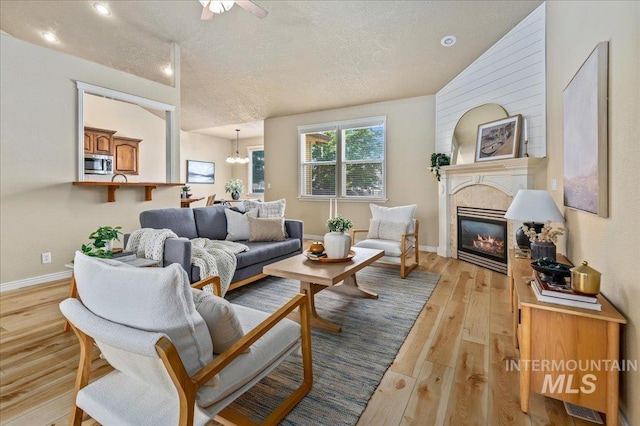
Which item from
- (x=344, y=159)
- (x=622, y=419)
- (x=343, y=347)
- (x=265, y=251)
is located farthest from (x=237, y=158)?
(x=622, y=419)

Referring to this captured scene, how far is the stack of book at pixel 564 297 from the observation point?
1.47m

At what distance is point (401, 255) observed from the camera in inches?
150

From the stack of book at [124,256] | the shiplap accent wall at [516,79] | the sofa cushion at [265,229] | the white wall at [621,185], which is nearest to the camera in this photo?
the white wall at [621,185]

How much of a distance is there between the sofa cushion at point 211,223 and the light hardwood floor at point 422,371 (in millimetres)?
1560

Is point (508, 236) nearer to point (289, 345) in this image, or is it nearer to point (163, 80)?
point (289, 345)

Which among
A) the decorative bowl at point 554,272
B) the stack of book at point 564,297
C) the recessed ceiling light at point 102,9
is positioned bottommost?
the stack of book at point 564,297

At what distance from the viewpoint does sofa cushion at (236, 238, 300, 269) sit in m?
3.24

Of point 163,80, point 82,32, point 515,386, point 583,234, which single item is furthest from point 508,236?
point 82,32

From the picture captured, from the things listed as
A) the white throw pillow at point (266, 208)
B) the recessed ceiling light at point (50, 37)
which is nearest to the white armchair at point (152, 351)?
the white throw pillow at point (266, 208)

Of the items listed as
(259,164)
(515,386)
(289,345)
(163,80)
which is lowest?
(515,386)

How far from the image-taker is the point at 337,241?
9.06 ft

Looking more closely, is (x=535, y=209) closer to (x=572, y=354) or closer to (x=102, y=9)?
(x=572, y=354)

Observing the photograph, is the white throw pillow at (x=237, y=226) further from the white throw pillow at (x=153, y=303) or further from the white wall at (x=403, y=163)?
the white throw pillow at (x=153, y=303)

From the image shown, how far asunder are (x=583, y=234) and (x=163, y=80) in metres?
6.36
